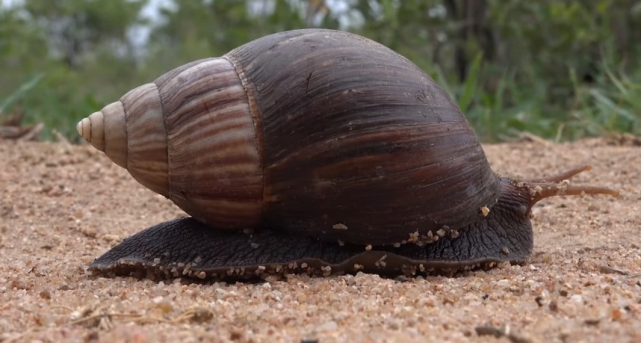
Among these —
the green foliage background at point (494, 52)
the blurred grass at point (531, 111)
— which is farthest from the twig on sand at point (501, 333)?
the green foliage background at point (494, 52)

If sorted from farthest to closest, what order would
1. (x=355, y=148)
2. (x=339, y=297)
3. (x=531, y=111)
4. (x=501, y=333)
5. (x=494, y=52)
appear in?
(x=494, y=52) < (x=531, y=111) < (x=355, y=148) < (x=339, y=297) < (x=501, y=333)

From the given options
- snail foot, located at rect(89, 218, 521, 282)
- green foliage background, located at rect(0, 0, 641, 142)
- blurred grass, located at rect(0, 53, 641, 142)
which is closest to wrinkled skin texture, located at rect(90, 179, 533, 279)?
snail foot, located at rect(89, 218, 521, 282)

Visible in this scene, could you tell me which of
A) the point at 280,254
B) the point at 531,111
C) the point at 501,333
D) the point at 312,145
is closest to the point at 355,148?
the point at 312,145

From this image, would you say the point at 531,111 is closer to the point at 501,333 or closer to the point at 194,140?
the point at 194,140

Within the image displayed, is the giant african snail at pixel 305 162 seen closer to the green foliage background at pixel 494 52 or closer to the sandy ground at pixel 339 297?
the sandy ground at pixel 339 297

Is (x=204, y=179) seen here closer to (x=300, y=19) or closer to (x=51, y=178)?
(x=51, y=178)

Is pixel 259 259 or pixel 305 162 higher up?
pixel 305 162

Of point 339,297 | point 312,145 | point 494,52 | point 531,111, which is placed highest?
point 312,145

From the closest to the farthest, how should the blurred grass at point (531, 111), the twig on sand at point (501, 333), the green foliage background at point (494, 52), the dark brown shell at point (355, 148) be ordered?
the twig on sand at point (501, 333)
the dark brown shell at point (355, 148)
the blurred grass at point (531, 111)
the green foliage background at point (494, 52)
